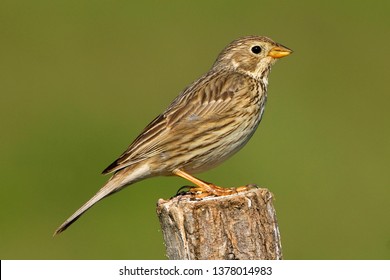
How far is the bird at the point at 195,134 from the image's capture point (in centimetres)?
923

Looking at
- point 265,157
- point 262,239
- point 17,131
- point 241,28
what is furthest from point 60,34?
point 262,239

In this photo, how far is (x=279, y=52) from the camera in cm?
1034

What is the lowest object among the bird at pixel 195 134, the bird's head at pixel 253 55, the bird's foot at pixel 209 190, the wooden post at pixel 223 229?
the wooden post at pixel 223 229

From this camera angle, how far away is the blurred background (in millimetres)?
14305

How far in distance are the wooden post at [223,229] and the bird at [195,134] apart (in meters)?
1.26

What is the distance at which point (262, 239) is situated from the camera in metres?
7.47

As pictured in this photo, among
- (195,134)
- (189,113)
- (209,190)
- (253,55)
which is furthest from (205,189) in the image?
(253,55)

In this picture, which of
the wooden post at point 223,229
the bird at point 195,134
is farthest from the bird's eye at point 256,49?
the wooden post at point 223,229

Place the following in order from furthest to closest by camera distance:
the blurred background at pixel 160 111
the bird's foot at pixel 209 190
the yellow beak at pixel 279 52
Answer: the blurred background at pixel 160 111 < the yellow beak at pixel 279 52 < the bird's foot at pixel 209 190

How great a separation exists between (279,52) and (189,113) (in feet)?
4.03

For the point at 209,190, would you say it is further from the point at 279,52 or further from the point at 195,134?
the point at 279,52

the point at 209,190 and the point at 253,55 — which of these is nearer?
the point at 209,190

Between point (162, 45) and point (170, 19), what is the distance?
121cm

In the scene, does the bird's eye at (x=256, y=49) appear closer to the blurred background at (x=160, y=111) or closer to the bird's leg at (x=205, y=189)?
the bird's leg at (x=205, y=189)
